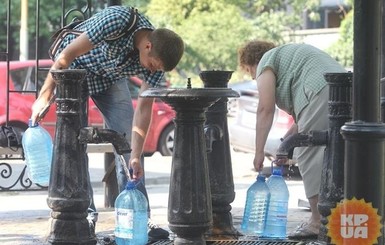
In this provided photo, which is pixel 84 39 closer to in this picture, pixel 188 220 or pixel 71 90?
pixel 71 90

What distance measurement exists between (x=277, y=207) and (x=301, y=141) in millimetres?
657

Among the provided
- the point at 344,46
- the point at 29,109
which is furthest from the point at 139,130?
the point at 344,46

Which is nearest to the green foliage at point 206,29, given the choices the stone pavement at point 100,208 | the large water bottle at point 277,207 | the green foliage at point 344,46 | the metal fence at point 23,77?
the green foliage at point 344,46

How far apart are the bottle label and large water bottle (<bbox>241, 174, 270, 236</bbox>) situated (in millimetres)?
904

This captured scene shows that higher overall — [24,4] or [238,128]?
[24,4]

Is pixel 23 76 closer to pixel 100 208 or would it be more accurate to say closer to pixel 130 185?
pixel 100 208

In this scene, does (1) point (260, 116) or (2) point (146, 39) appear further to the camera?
(1) point (260, 116)

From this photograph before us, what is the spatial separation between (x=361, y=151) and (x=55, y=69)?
220 centimetres

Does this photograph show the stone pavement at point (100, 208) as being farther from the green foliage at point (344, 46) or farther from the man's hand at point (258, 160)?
the green foliage at point (344, 46)

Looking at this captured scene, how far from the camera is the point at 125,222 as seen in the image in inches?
214

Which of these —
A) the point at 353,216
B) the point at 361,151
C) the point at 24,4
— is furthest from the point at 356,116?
the point at 24,4

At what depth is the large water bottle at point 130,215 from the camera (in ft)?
17.8

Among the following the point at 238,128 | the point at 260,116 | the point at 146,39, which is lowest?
→ the point at 238,128

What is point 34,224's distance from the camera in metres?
7.27
